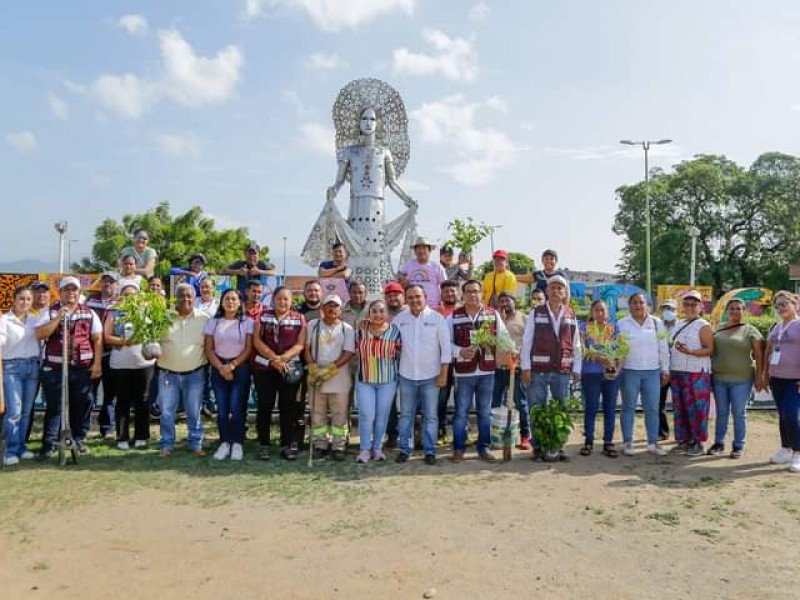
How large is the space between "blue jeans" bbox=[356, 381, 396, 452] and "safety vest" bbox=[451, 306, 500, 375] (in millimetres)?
757

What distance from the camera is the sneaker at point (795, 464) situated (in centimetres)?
625

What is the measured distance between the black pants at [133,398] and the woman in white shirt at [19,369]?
0.81 m

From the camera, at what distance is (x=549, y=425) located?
20.9 feet

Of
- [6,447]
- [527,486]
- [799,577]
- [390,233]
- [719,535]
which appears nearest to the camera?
[799,577]

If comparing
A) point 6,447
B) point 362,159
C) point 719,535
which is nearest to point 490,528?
point 719,535

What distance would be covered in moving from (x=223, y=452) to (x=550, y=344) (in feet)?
11.6

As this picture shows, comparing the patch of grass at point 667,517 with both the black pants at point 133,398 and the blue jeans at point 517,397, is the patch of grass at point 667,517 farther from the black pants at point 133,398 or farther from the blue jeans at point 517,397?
the black pants at point 133,398

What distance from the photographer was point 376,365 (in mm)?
6270

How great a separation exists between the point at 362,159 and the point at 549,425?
23.3 feet

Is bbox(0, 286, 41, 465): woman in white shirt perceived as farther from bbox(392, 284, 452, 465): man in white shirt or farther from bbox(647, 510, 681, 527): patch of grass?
bbox(647, 510, 681, 527): patch of grass

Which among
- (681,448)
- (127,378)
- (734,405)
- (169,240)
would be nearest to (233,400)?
(127,378)

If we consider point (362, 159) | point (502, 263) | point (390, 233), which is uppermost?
point (362, 159)

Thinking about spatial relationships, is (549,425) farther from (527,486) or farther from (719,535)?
(719,535)

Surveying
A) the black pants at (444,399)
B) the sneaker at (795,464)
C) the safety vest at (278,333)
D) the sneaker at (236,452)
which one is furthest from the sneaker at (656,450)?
the sneaker at (236,452)
